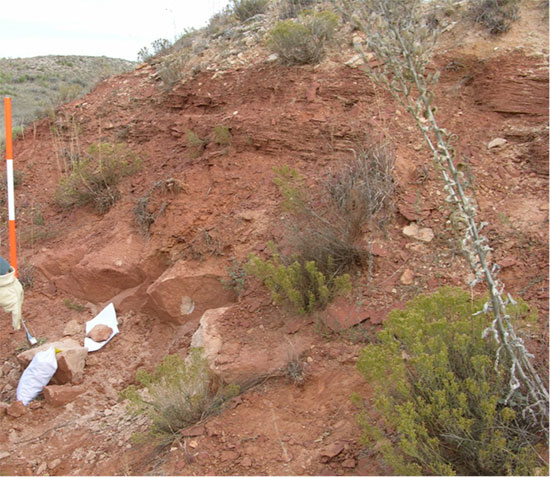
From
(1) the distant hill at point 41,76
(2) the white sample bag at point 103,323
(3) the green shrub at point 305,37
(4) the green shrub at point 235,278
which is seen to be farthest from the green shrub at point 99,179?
(1) the distant hill at point 41,76

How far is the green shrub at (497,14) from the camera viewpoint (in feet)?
17.0

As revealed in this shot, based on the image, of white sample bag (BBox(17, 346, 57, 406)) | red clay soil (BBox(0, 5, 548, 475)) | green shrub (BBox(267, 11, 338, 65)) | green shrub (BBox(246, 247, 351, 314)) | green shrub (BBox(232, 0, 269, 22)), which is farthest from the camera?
green shrub (BBox(232, 0, 269, 22))

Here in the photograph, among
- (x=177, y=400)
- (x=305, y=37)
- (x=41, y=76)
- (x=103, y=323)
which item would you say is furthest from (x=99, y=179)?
(x=41, y=76)

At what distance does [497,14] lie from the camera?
5234mm

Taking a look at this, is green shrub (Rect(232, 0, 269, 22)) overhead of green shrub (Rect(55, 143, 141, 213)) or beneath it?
overhead

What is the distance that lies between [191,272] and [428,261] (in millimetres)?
2163

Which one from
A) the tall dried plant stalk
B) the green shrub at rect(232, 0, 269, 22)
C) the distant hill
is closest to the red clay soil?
the tall dried plant stalk

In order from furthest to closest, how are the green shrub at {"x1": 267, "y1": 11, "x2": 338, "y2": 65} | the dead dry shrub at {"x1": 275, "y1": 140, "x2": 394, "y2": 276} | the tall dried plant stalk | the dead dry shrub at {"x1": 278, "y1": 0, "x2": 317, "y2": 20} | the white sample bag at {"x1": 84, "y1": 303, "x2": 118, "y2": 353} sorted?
the dead dry shrub at {"x1": 278, "y1": 0, "x2": 317, "y2": 20} → the green shrub at {"x1": 267, "y1": 11, "x2": 338, "y2": 65} → the white sample bag at {"x1": 84, "y1": 303, "x2": 118, "y2": 353} → the dead dry shrub at {"x1": 275, "y1": 140, "x2": 394, "y2": 276} → the tall dried plant stalk

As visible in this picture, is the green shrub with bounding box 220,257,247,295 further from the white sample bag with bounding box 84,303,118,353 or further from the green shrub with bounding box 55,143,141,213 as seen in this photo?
the green shrub with bounding box 55,143,141,213

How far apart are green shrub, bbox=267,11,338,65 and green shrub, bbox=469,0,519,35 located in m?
1.55

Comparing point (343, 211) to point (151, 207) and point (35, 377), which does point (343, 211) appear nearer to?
point (151, 207)

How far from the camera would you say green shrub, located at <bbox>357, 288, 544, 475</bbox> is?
2066 millimetres

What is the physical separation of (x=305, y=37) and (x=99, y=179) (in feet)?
9.43

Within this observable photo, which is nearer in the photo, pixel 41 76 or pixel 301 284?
pixel 301 284
